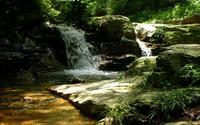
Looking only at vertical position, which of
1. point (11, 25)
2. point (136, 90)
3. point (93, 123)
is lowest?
point (93, 123)

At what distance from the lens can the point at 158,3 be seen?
25344mm

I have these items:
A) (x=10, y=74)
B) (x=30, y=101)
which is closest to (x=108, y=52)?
(x=10, y=74)

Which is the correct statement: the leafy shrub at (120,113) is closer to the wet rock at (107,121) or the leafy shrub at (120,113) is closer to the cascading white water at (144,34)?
the wet rock at (107,121)

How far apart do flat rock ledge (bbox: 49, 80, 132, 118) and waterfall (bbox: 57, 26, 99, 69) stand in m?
5.89

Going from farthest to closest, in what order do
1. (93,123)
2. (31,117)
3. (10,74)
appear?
(10,74) < (31,117) < (93,123)

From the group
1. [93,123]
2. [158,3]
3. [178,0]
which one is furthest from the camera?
[158,3]

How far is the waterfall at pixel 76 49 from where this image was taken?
47.0 feet

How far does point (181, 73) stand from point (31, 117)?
7.78ft

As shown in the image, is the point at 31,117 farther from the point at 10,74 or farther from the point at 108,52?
the point at 108,52

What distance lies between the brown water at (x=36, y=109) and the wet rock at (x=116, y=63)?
5.25 m

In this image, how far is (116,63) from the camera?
14.0 metres

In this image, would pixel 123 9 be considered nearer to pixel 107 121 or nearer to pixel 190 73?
pixel 190 73

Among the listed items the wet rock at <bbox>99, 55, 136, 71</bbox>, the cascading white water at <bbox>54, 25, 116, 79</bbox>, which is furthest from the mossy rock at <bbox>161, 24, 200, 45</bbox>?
the cascading white water at <bbox>54, 25, 116, 79</bbox>

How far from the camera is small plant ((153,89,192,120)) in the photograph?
4.85 meters
